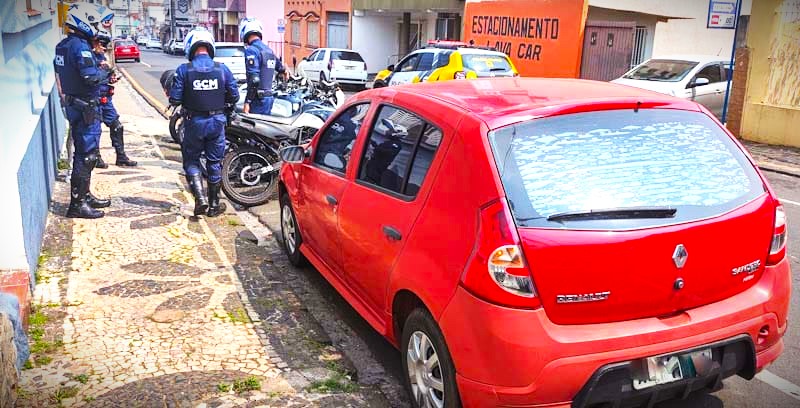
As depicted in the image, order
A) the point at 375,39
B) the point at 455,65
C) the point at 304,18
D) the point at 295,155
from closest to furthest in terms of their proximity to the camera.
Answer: the point at 295,155
the point at 455,65
the point at 375,39
the point at 304,18

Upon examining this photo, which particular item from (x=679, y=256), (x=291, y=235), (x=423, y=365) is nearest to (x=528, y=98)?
(x=679, y=256)

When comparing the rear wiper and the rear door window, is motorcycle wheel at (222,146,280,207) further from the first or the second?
the rear wiper

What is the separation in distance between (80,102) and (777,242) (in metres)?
5.90

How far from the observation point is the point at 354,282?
4082 mm

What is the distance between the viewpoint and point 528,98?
3.35 metres

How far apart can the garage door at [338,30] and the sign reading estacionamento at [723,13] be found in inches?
934

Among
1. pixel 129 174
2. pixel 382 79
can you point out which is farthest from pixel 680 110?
pixel 382 79

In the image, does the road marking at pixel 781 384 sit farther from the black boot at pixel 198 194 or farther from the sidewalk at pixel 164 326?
the black boot at pixel 198 194

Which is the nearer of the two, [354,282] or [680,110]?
[680,110]

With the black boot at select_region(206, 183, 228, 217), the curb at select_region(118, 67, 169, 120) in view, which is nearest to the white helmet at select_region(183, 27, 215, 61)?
the black boot at select_region(206, 183, 228, 217)

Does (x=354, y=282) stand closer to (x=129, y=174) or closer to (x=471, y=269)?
(x=471, y=269)

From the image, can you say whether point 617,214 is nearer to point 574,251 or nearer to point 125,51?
point 574,251

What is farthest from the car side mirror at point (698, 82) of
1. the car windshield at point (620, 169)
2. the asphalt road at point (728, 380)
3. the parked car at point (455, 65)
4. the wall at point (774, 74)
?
the car windshield at point (620, 169)

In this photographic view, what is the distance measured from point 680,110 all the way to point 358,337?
233 cm
